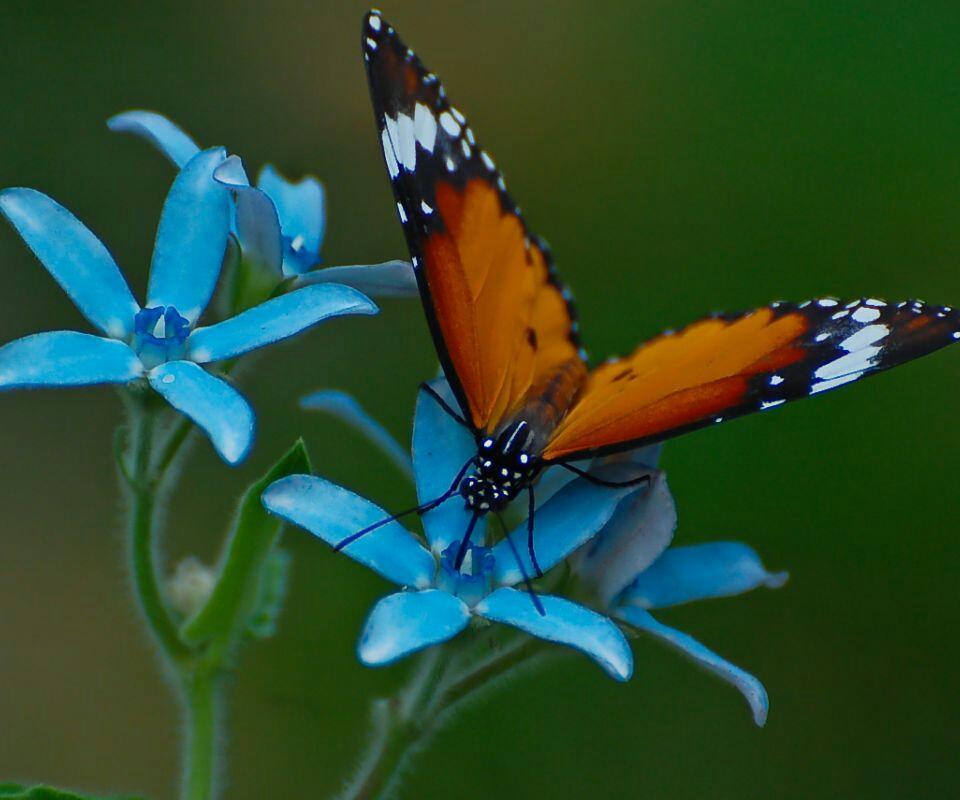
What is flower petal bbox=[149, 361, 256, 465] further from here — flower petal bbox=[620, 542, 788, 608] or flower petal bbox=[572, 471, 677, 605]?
flower petal bbox=[620, 542, 788, 608]

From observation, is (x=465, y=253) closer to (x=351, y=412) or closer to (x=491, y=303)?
(x=491, y=303)

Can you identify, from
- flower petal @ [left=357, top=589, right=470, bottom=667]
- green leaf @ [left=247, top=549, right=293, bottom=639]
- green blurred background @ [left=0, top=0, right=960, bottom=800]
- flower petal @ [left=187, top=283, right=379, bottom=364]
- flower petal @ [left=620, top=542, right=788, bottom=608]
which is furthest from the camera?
green blurred background @ [left=0, top=0, right=960, bottom=800]

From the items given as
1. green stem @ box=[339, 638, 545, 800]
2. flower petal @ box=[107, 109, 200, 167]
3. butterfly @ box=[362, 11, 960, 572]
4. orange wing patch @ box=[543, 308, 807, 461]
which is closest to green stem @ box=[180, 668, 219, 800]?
green stem @ box=[339, 638, 545, 800]

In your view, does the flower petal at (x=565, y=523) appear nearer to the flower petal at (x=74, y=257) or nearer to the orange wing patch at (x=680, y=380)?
the orange wing patch at (x=680, y=380)

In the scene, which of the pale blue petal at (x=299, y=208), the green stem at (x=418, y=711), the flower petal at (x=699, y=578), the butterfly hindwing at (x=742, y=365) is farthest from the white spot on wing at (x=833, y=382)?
the pale blue petal at (x=299, y=208)

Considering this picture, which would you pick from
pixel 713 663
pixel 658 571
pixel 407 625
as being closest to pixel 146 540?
pixel 407 625

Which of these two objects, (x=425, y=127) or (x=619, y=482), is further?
(x=425, y=127)
